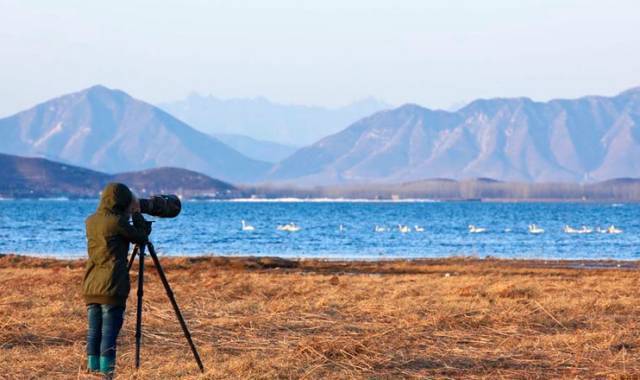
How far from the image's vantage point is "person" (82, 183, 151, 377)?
1109 centimetres

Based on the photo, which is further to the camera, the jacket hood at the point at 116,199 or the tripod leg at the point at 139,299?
the tripod leg at the point at 139,299

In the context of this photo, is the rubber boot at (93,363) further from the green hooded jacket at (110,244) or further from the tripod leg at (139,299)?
the green hooded jacket at (110,244)

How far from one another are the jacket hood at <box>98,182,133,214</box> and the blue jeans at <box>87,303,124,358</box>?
0.92 metres

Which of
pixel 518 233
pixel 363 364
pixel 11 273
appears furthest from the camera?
pixel 518 233

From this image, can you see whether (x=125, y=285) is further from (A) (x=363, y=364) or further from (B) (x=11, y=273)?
(B) (x=11, y=273)

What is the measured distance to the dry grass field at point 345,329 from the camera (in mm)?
12094

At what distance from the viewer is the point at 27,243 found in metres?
57.1

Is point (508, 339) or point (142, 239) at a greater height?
point (142, 239)

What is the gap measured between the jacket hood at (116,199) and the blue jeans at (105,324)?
922mm

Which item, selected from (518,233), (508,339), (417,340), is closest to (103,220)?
(417,340)

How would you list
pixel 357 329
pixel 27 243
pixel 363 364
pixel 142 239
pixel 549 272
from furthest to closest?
pixel 27 243 → pixel 549 272 → pixel 357 329 → pixel 363 364 → pixel 142 239

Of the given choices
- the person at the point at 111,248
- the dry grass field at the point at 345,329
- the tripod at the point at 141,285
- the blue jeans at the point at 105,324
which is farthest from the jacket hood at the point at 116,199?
the dry grass field at the point at 345,329

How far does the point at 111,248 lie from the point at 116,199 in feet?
1.50

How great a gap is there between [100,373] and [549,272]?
2027 cm
